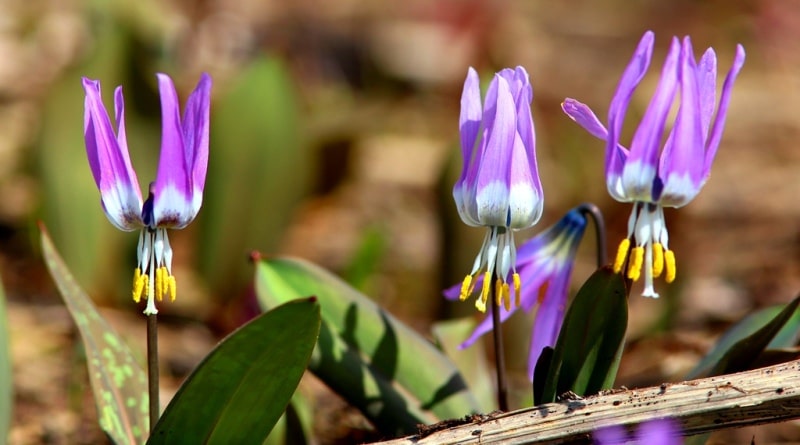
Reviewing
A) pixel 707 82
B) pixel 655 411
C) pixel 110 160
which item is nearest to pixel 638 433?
pixel 655 411

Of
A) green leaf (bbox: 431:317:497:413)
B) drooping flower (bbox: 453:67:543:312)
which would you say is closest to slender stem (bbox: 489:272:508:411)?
drooping flower (bbox: 453:67:543:312)

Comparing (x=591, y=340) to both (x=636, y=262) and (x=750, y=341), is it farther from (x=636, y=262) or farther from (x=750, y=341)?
(x=750, y=341)

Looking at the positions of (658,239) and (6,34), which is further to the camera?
(6,34)

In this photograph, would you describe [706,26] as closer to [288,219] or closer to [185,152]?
[288,219]

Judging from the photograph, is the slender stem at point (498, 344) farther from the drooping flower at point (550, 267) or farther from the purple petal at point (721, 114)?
the purple petal at point (721, 114)

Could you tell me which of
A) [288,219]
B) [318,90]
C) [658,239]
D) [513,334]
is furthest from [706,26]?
[658,239]

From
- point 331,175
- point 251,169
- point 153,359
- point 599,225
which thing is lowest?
point 153,359

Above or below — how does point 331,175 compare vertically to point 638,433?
above
